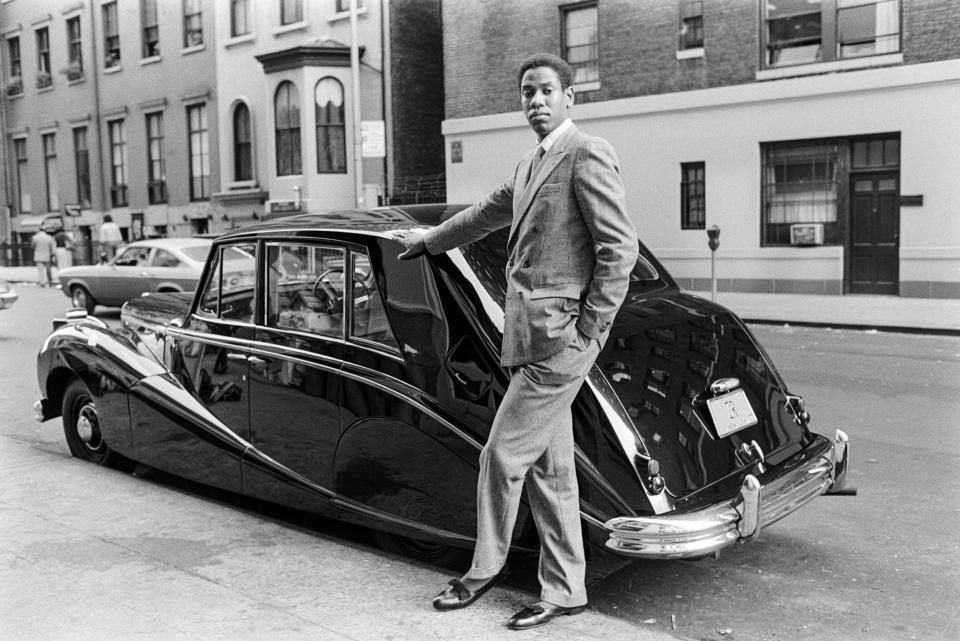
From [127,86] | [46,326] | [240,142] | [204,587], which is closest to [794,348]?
[204,587]

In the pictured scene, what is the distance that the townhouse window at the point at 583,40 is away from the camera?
71.7 ft

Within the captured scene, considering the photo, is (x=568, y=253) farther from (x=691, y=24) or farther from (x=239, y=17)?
(x=239, y=17)

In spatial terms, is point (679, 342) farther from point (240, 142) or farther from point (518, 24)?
point (240, 142)

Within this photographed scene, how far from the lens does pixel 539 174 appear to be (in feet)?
11.7

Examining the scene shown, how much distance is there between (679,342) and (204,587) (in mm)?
2233

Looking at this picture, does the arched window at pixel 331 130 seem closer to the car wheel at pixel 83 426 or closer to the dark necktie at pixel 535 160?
the car wheel at pixel 83 426

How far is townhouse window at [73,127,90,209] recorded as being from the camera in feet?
113

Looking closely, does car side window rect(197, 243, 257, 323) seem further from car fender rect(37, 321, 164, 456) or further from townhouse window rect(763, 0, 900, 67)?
townhouse window rect(763, 0, 900, 67)

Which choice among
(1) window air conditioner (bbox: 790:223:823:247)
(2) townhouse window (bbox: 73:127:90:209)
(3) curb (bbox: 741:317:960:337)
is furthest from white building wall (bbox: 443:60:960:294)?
(2) townhouse window (bbox: 73:127:90:209)

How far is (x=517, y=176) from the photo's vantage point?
3746mm

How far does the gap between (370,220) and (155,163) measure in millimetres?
29618

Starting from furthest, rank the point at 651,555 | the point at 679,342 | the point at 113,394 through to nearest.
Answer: the point at 113,394
the point at 679,342
the point at 651,555

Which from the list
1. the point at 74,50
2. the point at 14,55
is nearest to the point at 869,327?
the point at 74,50

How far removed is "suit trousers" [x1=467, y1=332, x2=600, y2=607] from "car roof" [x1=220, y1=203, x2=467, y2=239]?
1129mm
